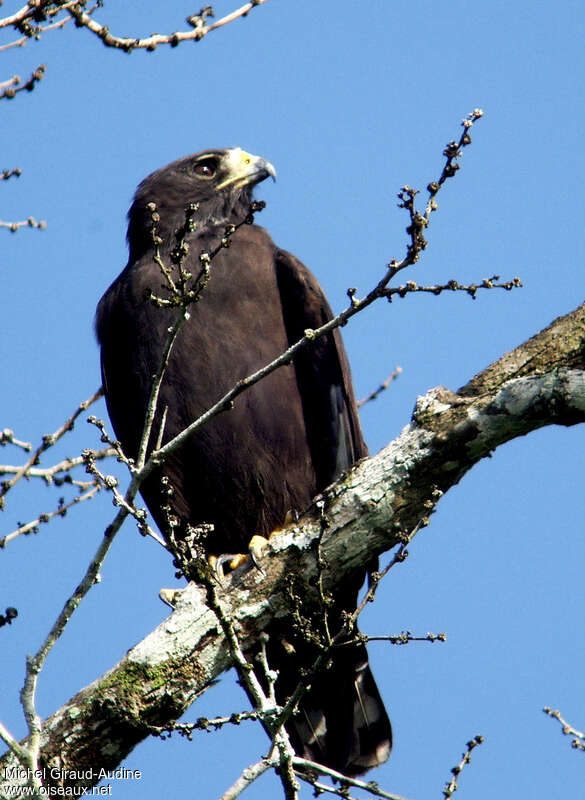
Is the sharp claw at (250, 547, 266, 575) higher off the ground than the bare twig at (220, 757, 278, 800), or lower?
higher

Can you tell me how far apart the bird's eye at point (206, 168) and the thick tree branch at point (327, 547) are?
2.97m

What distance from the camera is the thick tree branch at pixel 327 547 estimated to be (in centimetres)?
346

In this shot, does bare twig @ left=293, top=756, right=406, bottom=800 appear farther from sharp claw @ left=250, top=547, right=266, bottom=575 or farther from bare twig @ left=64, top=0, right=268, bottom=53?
bare twig @ left=64, top=0, right=268, bottom=53

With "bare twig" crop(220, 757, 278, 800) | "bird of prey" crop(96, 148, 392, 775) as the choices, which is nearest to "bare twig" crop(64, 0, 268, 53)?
"bird of prey" crop(96, 148, 392, 775)

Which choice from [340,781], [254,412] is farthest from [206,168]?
[340,781]

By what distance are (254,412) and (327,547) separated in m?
1.35

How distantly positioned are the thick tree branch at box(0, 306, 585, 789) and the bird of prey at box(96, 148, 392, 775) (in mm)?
858

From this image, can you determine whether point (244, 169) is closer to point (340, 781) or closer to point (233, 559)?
point (233, 559)

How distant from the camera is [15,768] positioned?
11.7ft

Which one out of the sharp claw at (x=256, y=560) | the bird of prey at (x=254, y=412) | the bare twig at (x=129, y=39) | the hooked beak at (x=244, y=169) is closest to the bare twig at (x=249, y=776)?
the sharp claw at (x=256, y=560)

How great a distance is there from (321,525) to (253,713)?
28.7 inches

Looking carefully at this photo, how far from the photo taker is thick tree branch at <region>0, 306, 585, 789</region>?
3.46 meters

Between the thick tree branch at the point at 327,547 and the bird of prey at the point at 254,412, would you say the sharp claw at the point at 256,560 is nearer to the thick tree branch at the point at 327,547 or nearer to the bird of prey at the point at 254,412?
the thick tree branch at the point at 327,547

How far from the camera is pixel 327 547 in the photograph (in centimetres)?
377
